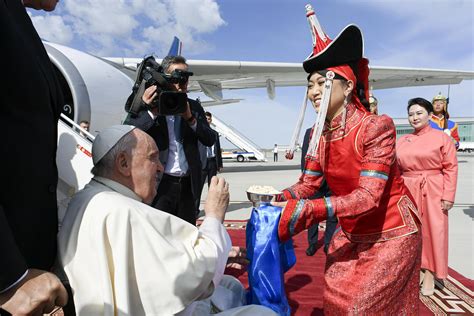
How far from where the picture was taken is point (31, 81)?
1.11 m

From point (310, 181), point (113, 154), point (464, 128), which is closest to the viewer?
point (113, 154)

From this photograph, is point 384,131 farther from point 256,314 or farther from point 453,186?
point 453,186

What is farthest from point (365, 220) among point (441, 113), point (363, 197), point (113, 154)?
point (441, 113)

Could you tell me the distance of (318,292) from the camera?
3.16m

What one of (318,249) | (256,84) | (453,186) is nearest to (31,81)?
(453,186)

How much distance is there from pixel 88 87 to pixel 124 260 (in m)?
4.06

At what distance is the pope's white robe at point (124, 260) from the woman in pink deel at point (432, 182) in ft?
8.14

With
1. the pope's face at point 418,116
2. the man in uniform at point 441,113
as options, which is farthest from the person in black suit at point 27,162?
the man in uniform at point 441,113

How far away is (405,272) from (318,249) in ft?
9.75

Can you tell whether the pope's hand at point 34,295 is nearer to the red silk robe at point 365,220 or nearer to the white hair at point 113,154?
the white hair at point 113,154

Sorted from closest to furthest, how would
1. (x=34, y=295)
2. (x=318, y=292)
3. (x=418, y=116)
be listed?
(x=34, y=295)
(x=418, y=116)
(x=318, y=292)

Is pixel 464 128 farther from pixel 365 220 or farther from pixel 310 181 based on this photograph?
pixel 365 220

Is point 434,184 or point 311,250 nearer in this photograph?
point 434,184

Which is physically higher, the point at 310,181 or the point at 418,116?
the point at 418,116
